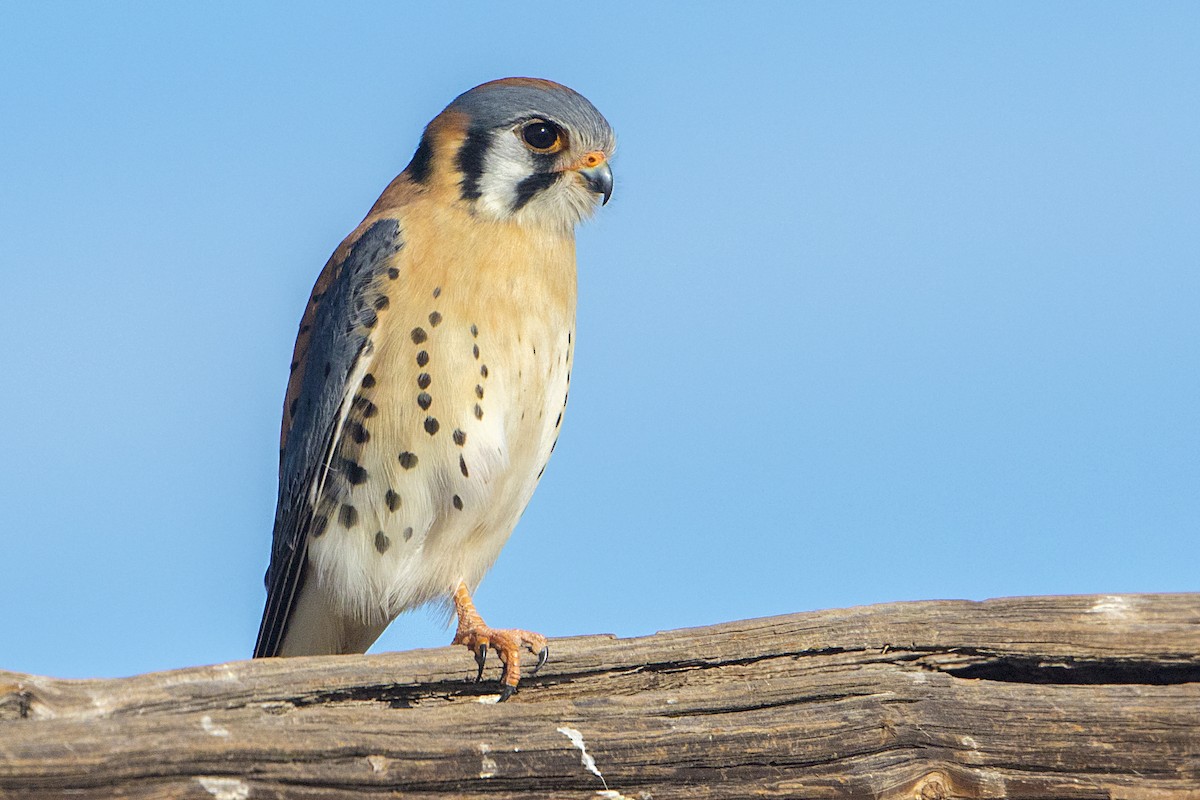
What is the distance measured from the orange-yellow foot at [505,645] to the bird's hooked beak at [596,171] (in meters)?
1.75

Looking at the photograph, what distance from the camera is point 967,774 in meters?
3.40

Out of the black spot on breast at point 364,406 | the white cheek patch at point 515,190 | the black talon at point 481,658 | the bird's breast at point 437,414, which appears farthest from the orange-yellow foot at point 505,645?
the white cheek patch at point 515,190

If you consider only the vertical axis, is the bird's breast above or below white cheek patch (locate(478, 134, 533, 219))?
below

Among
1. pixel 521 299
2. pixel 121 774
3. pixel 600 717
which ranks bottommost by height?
pixel 121 774

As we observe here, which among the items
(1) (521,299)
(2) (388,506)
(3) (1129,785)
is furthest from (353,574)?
(3) (1129,785)

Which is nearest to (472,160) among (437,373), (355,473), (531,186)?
(531,186)

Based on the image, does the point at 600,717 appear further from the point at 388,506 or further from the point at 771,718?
the point at 388,506

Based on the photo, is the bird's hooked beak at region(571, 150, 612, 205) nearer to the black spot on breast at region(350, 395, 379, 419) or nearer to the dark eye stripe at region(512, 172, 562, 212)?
the dark eye stripe at region(512, 172, 562, 212)

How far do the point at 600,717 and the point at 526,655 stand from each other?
2.26 ft

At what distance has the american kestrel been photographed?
489cm

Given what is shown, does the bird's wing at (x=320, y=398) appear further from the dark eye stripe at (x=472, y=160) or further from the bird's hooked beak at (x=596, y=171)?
the bird's hooked beak at (x=596, y=171)

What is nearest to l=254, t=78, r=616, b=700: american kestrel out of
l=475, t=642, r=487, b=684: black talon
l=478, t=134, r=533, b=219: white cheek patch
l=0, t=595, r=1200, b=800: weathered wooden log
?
l=478, t=134, r=533, b=219: white cheek patch

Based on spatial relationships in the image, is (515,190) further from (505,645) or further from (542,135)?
(505,645)

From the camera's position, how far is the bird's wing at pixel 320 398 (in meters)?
5.04
